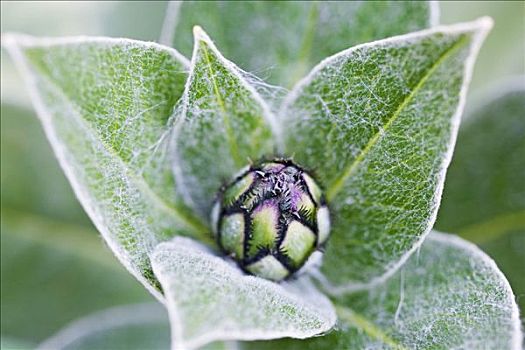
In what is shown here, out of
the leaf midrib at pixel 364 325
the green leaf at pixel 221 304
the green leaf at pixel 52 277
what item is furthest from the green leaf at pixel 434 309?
the green leaf at pixel 52 277

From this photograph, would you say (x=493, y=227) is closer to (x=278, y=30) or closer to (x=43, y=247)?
(x=278, y=30)

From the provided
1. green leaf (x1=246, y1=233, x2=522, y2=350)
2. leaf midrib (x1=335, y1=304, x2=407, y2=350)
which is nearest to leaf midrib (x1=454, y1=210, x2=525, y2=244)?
green leaf (x1=246, y1=233, x2=522, y2=350)

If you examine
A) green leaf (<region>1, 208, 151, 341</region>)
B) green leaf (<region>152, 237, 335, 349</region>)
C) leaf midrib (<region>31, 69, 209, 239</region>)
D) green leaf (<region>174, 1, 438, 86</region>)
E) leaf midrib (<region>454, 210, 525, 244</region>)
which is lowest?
green leaf (<region>1, 208, 151, 341</region>)

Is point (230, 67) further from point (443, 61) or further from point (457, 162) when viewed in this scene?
point (457, 162)

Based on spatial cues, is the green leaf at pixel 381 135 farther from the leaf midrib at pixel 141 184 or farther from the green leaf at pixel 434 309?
the leaf midrib at pixel 141 184

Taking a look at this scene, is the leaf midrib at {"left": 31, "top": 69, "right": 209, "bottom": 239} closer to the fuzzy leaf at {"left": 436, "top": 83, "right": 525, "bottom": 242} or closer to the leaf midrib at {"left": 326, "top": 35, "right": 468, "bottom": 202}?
the leaf midrib at {"left": 326, "top": 35, "right": 468, "bottom": 202}

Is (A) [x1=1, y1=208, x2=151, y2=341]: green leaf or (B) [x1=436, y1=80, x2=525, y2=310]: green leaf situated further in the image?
(A) [x1=1, y1=208, x2=151, y2=341]: green leaf

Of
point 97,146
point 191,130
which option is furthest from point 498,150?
point 97,146
